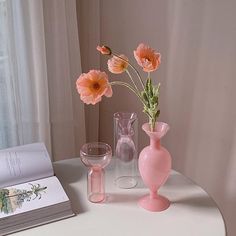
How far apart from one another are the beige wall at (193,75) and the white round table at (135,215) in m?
0.38

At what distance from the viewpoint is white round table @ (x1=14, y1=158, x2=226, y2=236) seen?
2.82ft

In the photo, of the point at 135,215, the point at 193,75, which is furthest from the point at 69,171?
the point at 193,75

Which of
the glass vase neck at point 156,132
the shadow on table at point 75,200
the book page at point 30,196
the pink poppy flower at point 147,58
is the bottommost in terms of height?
the shadow on table at point 75,200

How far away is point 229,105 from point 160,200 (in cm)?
54

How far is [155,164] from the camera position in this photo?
3.01 ft

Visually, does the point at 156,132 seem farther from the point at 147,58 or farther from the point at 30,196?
the point at 30,196

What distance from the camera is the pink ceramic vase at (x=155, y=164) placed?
3.01 feet

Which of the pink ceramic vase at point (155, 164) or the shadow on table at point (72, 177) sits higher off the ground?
the pink ceramic vase at point (155, 164)

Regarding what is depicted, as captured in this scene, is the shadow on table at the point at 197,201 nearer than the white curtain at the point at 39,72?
Yes

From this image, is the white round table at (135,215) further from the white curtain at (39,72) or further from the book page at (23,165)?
the white curtain at (39,72)

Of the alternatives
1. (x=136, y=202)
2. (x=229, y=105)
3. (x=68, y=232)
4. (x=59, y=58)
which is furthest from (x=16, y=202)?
(x=229, y=105)

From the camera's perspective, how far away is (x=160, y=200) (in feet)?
3.15

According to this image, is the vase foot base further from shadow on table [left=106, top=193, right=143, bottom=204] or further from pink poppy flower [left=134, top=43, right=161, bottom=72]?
pink poppy flower [left=134, top=43, right=161, bottom=72]

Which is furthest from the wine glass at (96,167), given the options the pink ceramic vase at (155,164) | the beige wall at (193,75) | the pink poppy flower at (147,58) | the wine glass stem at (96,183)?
the beige wall at (193,75)
